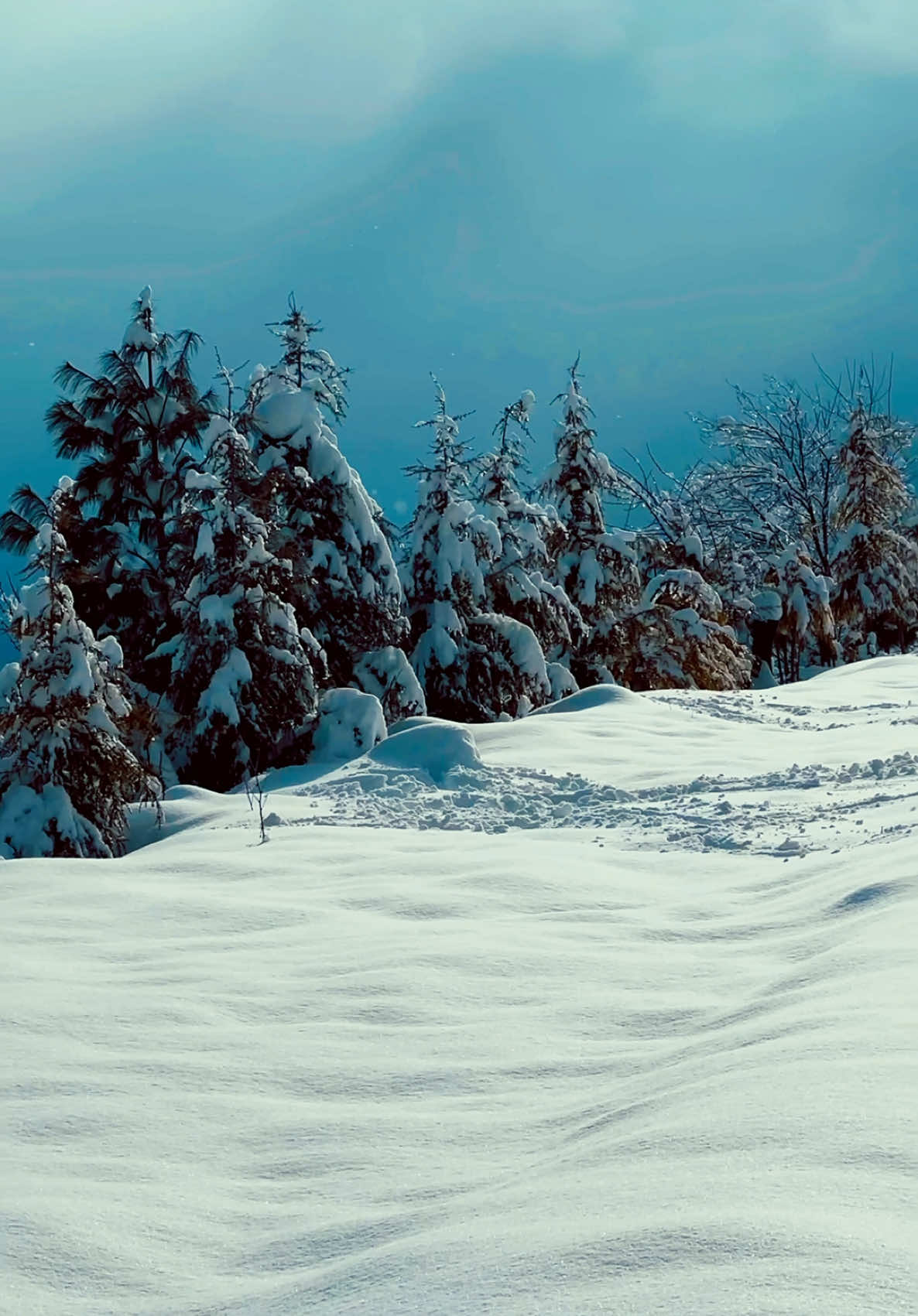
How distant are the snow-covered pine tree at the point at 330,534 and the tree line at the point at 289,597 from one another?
0.03 m

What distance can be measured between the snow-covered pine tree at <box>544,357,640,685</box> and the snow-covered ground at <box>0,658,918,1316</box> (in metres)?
12.3

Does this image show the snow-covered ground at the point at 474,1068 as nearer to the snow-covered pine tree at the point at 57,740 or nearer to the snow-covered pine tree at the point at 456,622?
the snow-covered pine tree at the point at 57,740

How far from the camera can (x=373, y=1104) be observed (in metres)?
2.93

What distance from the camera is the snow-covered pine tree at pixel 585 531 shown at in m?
18.5

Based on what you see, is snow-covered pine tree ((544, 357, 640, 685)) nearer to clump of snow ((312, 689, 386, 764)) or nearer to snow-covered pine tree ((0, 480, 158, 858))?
clump of snow ((312, 689, 386, 764))

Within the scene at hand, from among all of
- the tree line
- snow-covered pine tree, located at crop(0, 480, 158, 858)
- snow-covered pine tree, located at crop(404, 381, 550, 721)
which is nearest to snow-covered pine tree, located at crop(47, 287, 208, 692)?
the tree line

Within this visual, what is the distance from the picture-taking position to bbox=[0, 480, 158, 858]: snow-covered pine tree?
8328mm

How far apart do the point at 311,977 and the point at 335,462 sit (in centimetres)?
1023

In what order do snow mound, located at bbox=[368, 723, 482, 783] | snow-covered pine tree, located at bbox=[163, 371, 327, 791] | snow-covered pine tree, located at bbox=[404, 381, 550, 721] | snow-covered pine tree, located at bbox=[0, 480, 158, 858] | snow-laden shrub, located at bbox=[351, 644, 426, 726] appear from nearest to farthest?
snow mound, located at bbox=[368, 723, 482, 783] → snow-covered pine tree, located at bbox=[0, 480, 158, 858] → snow-covered pine tree, located at bbox=[163, 371, 327, 791] → snow-laden shrub, located at bbox=[351, 644, 426, 726] → snow-covered pine tree, located at bbox=[404, 381, 550, 721]

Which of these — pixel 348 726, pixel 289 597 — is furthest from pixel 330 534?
pixel 348 726

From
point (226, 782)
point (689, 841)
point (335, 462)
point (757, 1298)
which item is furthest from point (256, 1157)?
point (335, 462)

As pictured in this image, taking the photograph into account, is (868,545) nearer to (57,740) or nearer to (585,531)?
(585,531)

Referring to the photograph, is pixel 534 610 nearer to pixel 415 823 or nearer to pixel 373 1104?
pixel 415 823

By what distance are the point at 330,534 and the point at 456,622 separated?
2.01m
